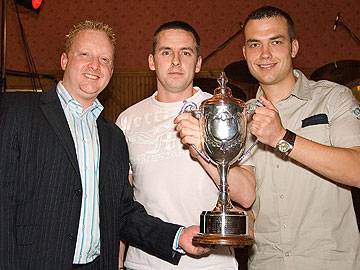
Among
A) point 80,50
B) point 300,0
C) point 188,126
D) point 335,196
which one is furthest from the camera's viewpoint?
point 300,0

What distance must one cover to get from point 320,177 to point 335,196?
0.29 feet

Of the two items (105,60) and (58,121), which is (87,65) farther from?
(58,121)

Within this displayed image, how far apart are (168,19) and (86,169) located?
500 cm

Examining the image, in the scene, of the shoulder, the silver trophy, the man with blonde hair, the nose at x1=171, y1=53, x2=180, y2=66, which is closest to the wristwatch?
the silver trophy

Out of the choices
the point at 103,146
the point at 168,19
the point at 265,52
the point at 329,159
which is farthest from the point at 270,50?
the point at 168,19

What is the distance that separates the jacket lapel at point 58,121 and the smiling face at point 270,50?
765mm

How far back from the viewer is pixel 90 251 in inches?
80.3

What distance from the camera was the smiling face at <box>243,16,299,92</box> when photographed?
2.09 m

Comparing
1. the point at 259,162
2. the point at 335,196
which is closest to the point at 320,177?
the point at 335,196

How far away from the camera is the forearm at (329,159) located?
1.82 meters

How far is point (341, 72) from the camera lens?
520 centimetres

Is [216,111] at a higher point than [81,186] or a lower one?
higher

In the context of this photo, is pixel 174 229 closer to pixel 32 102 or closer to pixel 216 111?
pixel 216 111

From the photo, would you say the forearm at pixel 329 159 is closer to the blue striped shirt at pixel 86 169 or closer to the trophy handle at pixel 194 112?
the trophy handle at pixel 194 112
